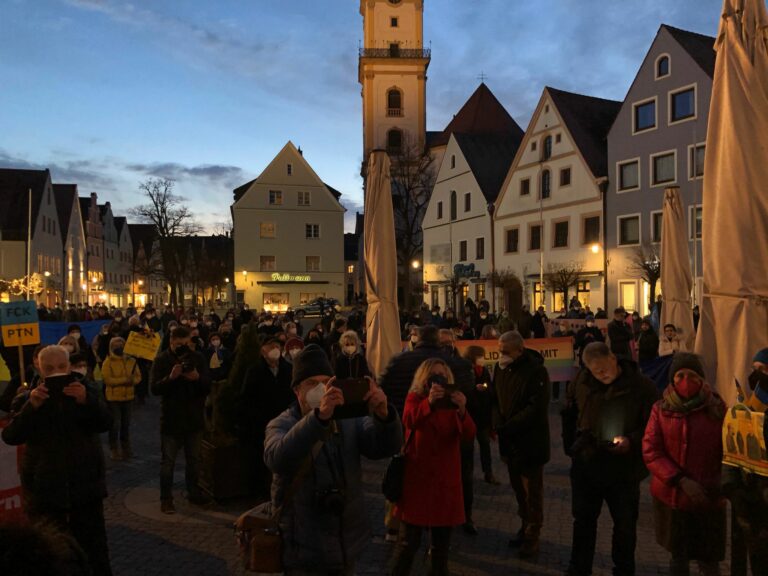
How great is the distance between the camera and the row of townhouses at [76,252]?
49.8m

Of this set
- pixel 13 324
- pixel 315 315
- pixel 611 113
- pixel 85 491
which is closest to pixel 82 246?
pixel 315 315

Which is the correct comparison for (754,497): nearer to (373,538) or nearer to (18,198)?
(373,538)

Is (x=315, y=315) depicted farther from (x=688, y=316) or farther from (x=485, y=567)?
(x=485, y=567)

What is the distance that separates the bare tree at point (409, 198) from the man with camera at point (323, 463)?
52.6 meters

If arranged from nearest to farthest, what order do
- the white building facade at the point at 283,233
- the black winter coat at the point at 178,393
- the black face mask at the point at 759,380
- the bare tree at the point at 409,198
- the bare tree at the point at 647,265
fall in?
the black face mask at the point at 759,380
the black winter coat at the point at 178,393
the bare tree at the point at 647,265
the white building facade at the point at 283,233
the bare tree at the point at 409,198

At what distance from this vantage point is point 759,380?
4387 millimetres

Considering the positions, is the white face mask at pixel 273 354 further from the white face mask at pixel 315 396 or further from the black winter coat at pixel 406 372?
the white face mask at pixel 315 396

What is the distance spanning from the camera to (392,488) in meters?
4.60

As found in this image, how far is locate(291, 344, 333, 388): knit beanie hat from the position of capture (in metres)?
3.73

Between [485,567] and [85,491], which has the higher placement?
[85,491]

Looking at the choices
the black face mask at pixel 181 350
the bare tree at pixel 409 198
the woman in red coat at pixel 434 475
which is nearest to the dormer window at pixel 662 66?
the bare tree at pixel 409 198

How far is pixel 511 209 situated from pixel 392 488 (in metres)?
37.9

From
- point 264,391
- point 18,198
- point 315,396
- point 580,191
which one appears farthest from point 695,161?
point 18,198

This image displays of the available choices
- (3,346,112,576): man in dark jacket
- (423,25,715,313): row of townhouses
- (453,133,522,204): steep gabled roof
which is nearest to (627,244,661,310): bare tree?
(423,25,715,313): row of townhouses
